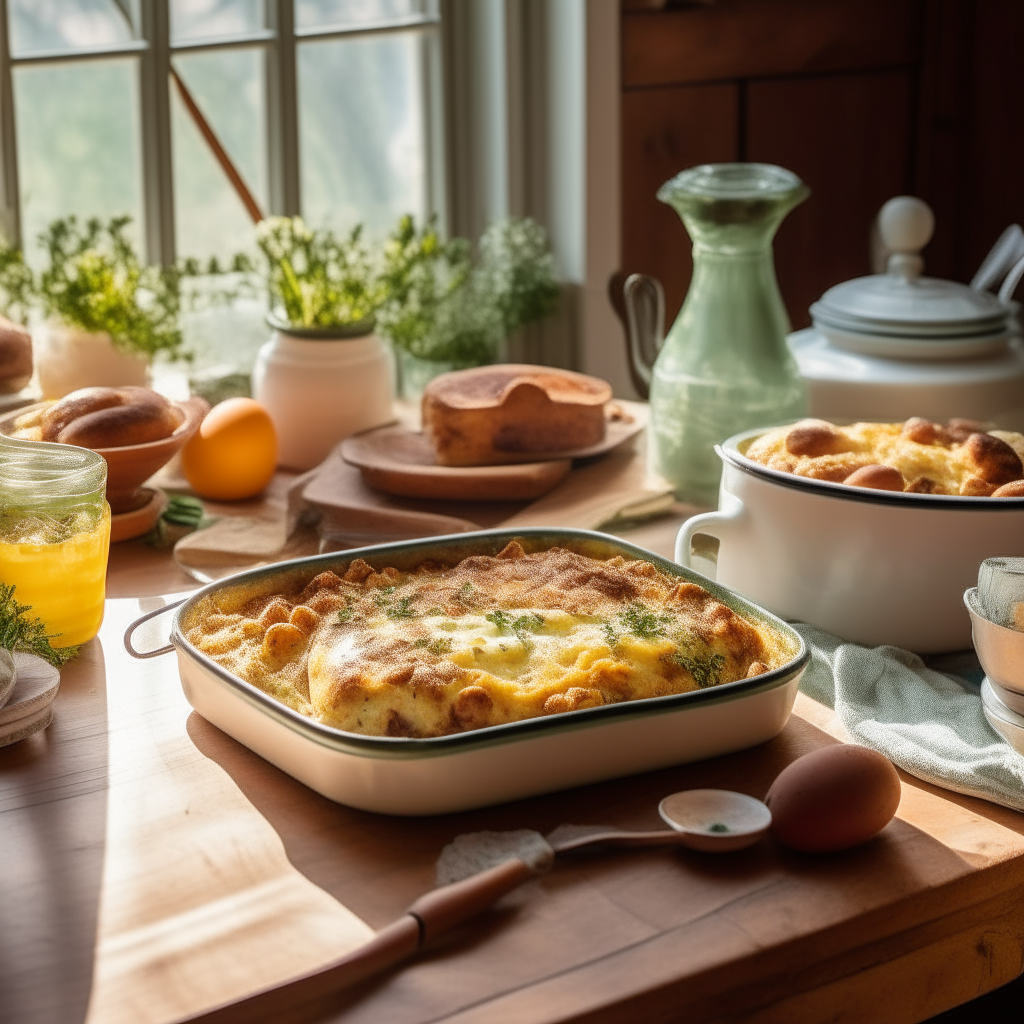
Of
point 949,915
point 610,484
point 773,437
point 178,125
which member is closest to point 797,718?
point 949,915

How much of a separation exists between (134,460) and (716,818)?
0.82m

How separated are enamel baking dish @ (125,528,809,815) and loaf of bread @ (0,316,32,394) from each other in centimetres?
76

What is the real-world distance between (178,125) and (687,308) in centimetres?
104

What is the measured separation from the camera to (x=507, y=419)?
5.49 ft

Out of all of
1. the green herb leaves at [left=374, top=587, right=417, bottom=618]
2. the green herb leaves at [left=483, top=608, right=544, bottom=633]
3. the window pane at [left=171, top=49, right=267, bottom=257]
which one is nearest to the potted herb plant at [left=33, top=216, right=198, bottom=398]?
the window pane at [left=171, top=49, right=267, bottom=257]

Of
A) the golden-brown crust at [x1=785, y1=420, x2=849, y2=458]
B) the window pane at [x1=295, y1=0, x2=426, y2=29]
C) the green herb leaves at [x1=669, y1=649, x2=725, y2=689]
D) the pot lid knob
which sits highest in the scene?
the window pane at [x1=295, y1=0, x2=426, y2=29]

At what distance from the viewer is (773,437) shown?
4.43ft

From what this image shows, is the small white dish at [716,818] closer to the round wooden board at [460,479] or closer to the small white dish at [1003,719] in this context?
the small white dish at [1003,719]

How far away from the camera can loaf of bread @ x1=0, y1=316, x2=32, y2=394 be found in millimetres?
1672

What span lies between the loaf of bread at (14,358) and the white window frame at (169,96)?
1.37ft

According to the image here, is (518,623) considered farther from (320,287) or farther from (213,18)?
(213,18)

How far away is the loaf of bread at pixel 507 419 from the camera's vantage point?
167cm

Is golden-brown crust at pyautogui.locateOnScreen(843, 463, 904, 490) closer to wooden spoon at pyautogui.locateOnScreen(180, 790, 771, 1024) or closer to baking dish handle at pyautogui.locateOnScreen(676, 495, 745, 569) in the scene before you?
baking dish handle at pyautogui.locateOnScreen(676, 495, 745, 569)

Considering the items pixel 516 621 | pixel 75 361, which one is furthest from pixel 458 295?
pixel 516 621
